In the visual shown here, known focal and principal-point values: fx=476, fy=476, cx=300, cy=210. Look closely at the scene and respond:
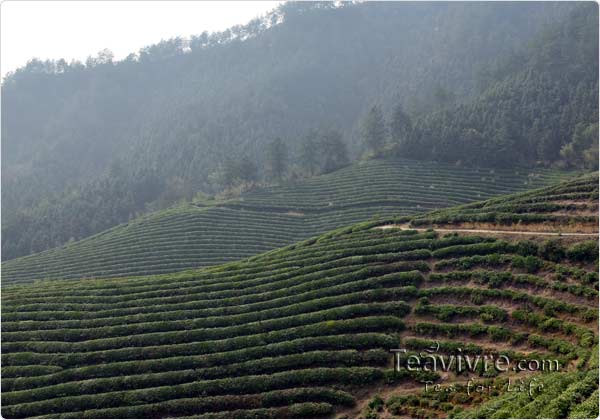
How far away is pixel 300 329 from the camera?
22141 mm

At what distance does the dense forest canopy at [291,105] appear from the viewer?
74.9 metres

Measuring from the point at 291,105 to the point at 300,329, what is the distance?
369ft

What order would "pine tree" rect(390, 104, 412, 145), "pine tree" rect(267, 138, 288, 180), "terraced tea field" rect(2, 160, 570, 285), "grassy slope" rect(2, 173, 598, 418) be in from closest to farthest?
"grassy slope" rect(2, 173, 598, 418)
"terraced tea field" rect(2, 160, 570, 285)
"pine tree" rect(267, 138, 288, 180)
"pine tree" rect(390, 104, 412, 145)

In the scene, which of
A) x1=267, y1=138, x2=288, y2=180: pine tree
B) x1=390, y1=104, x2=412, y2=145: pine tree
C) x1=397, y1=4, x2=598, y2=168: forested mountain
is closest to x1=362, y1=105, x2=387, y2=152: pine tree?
x1=390, y1=104, x2=412, y2=145: pine tree

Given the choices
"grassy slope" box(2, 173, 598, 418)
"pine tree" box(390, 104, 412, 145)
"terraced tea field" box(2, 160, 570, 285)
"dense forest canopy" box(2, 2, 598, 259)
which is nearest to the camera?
"grassy slope" box(2, 173, 598, 418)

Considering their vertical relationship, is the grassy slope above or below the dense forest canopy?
below

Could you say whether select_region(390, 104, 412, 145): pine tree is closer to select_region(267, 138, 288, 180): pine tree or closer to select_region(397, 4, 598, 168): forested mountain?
select_region(397, 4, 598, 168): forested mountain

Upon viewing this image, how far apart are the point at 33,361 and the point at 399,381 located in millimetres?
17658

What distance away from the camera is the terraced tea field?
51.3 metres

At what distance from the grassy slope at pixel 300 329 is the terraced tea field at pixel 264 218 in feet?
74.7

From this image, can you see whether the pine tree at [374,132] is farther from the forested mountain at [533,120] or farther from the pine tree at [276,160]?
the pine tree at [276,160]

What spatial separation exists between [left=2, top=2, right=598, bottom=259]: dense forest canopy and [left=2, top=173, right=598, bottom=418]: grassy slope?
160 ft

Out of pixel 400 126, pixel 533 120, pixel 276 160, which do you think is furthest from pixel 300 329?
pixel 533 120

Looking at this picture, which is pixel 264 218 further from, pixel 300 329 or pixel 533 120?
pixel 533 120
